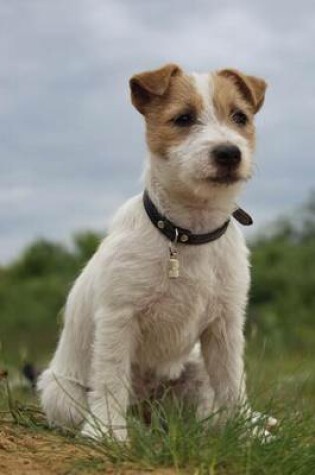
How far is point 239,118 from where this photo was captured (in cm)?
656

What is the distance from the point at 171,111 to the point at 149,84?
23 centimetres

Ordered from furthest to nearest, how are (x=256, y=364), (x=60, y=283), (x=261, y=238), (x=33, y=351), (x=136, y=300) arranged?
(x=261, y=238) < (x=60, y=283) < (x=33, y=351) < (x=256, y=364) < (x=136, y=300)

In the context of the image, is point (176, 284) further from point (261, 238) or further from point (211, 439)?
point (261, 238)

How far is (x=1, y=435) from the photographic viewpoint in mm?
5980

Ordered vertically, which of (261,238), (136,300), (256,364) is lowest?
(261,238)

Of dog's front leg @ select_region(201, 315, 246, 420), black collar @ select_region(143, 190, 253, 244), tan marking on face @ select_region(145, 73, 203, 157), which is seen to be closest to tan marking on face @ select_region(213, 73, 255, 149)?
tan marking on face @ select_region(145, 73, 203, 157)

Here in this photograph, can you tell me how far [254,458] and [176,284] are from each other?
1.44 meters

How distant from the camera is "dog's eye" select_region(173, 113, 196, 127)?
20.8 ft

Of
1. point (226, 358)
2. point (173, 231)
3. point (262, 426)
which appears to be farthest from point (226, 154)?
point (262, 426)

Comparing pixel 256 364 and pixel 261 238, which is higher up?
pixel 256 364

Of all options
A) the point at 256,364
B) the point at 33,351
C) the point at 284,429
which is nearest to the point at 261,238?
the point at 33,351

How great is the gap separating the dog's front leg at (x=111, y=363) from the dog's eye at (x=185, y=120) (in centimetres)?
120

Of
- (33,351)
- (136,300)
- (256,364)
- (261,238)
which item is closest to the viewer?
(136,300)

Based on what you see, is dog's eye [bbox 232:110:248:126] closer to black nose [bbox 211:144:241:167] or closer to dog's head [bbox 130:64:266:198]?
dog's head [bbox 130:64:266:198]
